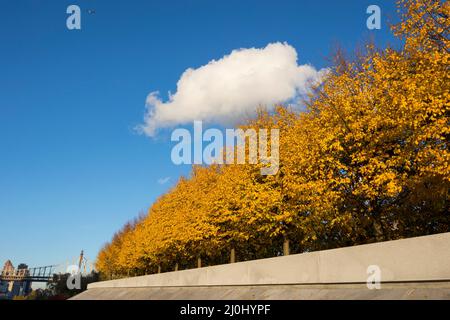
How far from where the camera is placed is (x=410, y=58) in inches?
633

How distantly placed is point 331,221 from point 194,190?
54.9 ft

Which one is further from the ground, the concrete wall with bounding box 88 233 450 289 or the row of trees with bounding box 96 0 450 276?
the row of trees with bounding box 96 0 450 276

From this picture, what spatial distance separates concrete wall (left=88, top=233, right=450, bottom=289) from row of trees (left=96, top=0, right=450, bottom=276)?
4931 mm

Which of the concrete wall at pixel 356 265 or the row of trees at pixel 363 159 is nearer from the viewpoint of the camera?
the concrete wall at pixel 356 265

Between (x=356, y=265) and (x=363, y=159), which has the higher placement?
(x=363, y=159)

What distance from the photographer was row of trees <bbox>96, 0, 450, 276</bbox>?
1382cm

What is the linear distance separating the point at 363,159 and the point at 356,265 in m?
7.73

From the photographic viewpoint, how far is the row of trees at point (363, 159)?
13.8 metres

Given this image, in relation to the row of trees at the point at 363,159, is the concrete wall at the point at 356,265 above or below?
below

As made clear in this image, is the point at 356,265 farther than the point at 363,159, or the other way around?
the point at 363,159

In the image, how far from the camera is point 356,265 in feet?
27.7

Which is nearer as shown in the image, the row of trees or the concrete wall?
the concrete wall

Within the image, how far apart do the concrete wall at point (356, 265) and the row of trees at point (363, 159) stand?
4931 mm
